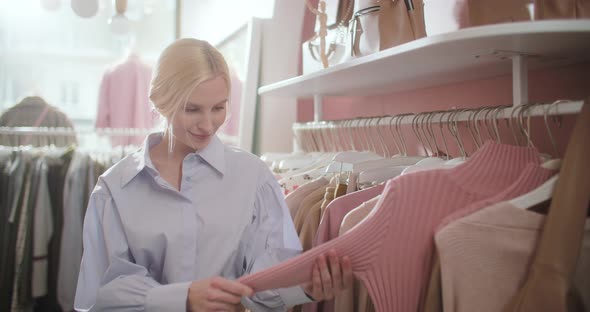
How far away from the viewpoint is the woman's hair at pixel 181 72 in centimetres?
115

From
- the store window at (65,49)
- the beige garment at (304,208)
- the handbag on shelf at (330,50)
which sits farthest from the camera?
the store window at (65,49)

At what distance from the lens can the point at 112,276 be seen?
1.17m

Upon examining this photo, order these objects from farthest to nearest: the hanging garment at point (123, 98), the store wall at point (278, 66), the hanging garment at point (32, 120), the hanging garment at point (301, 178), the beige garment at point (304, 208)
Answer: the hanging garment at point (123, 98) → the hanging garment at point (32, 120) → the store wall at point (278, 66) → the hanging garment at point (301, 178) → the beige garment at point (304, 208)

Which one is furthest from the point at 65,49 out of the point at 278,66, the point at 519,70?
the point at 519,70

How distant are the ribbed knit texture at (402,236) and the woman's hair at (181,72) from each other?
477mm

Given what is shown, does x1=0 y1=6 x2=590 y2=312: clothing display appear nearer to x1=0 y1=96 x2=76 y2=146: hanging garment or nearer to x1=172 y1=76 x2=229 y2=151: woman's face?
x1=172 y1=76 x2=229 y2=151: woman's face

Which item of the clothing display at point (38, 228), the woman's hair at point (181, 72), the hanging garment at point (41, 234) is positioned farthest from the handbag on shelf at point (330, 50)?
the hanging garment at point (41, 234)

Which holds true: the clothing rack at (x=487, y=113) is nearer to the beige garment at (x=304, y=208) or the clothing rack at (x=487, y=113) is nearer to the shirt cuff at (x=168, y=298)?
the beige garment at (x=304, y=208)

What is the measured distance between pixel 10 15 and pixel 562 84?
179 inches

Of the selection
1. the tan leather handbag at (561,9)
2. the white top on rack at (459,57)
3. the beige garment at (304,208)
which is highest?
the tan leather handbag at (561,9)

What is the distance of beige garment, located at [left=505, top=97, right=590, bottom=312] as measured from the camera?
774 mm

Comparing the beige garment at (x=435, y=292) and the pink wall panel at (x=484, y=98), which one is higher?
the pink wall panel at (x=484, y=98)

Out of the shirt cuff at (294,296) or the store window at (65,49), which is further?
the store window at (65,49)

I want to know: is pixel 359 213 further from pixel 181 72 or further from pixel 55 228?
pixel 55 228
